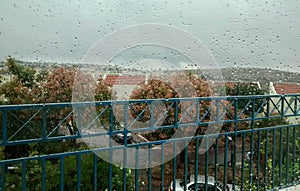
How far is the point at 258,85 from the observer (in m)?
3.89

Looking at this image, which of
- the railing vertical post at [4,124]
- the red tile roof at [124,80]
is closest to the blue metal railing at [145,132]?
the railing vertical post at [4,124]

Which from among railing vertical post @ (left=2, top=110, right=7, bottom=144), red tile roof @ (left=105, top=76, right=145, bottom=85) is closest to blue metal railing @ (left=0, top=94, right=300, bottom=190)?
railing vertical post @ (left=2, top=110, right=7, bottom=144)

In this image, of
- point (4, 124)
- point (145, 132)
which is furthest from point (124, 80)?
point (4, 124)

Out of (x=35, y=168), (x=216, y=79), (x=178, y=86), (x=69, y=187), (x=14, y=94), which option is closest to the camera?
(x=35, y=168)

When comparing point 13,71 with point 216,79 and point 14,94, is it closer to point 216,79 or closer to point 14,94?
point 14,94

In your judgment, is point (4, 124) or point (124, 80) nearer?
point (4, 124)

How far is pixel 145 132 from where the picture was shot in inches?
77.6

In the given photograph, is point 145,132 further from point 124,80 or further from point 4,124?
point 124,80

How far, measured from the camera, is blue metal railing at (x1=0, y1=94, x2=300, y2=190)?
50.6 inches

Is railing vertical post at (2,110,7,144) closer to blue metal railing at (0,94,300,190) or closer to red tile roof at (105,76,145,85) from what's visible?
blue metal railing at (0,94,300,190)

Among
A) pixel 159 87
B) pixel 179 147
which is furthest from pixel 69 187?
pixel 159 87

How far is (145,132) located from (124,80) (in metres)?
1.73

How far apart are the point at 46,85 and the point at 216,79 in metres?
1.92

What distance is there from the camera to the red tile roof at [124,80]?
11.8 ft
